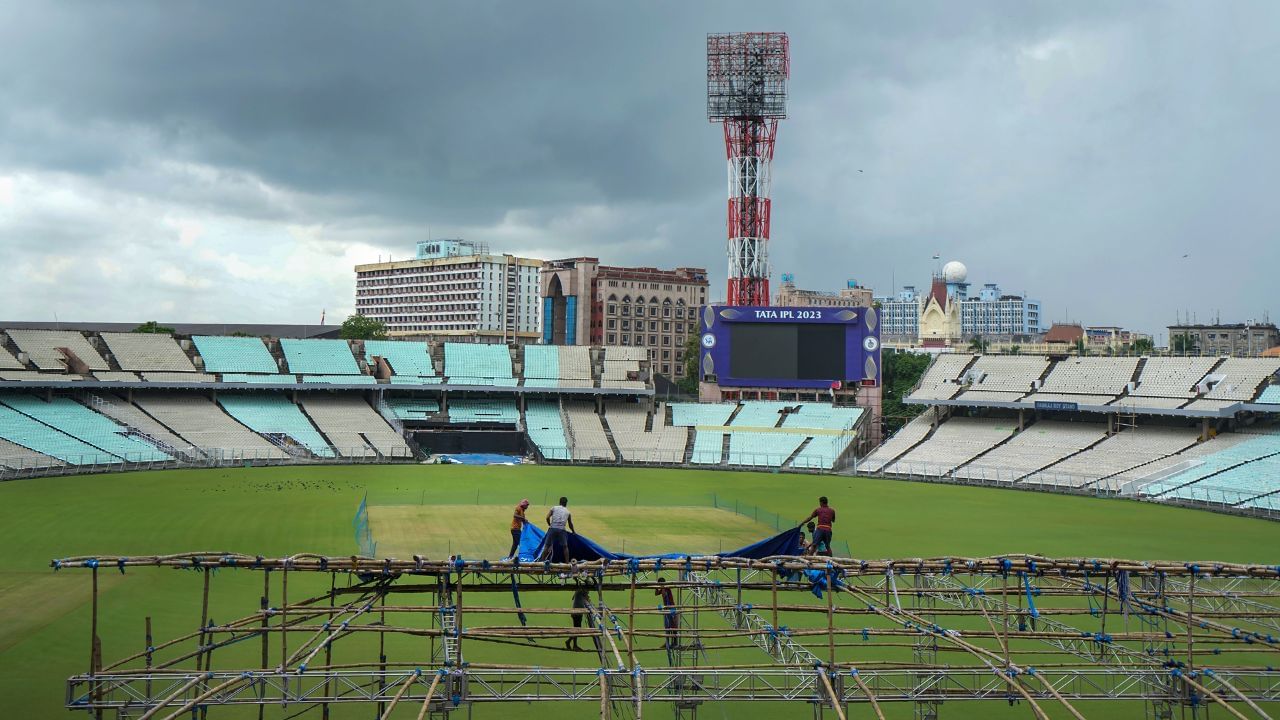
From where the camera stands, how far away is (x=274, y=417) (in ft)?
242

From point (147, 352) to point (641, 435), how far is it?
3519 cm

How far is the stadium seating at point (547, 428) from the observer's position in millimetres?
74750

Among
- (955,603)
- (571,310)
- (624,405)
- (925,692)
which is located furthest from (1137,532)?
(571,310)

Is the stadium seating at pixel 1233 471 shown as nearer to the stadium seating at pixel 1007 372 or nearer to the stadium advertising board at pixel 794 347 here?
the stadium seating at pixel 1007 372

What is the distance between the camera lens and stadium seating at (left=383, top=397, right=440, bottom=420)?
258 feet

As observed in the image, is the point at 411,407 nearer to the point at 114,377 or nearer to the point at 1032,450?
the point at 114,377

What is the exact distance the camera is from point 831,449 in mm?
74938

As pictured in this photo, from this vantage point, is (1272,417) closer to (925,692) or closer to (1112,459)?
(1112,459)

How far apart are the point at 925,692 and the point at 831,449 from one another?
57.1 m

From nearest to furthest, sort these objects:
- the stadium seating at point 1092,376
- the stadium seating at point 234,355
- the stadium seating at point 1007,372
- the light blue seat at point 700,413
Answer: the stadium seating at point 1092,376 → the stadium seating at point 1007,372 → the stadium seating at point 234,355 → the light blue seat at point 700,413

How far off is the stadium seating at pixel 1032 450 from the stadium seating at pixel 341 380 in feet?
138

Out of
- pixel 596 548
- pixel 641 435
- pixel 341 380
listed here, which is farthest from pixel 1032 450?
pixel 596 548

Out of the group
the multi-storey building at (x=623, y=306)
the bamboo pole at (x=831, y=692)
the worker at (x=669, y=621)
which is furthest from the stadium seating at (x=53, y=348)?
the multi-storey building at (x=623, y=306)

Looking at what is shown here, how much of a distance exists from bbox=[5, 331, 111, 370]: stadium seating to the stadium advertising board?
4098 cm
